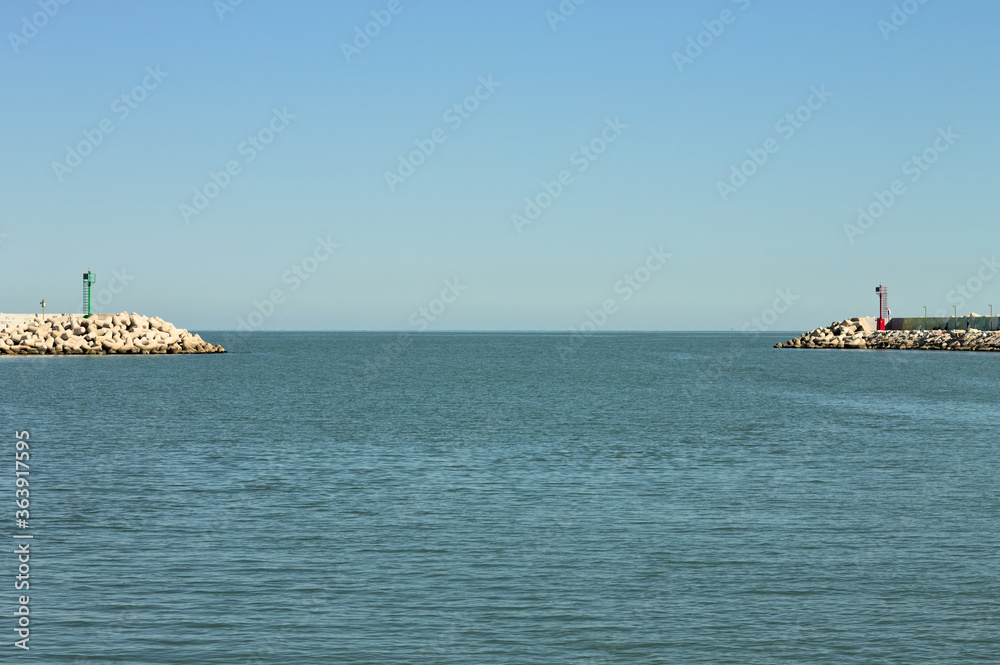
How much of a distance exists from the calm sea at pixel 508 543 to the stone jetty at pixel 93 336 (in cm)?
7814

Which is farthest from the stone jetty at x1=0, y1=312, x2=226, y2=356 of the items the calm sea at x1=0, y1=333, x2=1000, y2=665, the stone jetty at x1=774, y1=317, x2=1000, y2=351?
the stone jetty at x1=774, y1=317, x2=1000, y2=351

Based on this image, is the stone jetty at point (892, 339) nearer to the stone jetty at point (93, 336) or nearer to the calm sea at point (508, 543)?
the stone jetty at point (93, 336)

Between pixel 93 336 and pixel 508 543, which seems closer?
pixel 508 543

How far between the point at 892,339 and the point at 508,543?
457 feet

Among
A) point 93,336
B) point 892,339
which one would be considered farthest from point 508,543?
point 892,339

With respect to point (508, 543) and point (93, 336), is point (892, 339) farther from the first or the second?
point (508, 543)

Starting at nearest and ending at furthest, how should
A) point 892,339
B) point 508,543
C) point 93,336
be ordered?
1. point 508,543
2. point 93,336
3. point 892,339

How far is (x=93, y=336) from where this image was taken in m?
115

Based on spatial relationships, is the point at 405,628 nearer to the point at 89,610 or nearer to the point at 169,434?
the point at 89,610

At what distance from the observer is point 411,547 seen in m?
17.0

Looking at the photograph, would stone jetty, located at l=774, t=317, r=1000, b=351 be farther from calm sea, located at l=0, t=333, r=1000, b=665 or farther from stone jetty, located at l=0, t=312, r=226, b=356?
calm sea, located at l=0, t=333, r=1000, b=665

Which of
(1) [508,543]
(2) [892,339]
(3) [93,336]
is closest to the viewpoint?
(1) [508,543]

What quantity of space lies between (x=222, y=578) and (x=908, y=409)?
41.3 m

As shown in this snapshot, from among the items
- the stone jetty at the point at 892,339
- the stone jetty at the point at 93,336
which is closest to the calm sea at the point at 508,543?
the stone jetty at the point at 93,336
